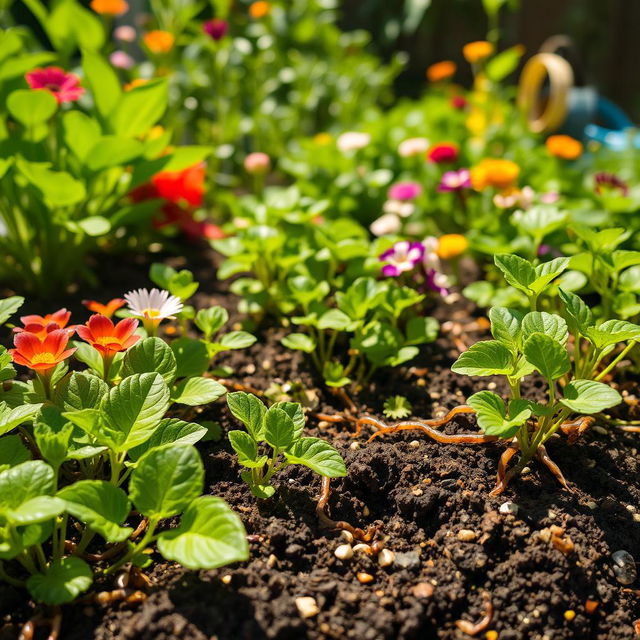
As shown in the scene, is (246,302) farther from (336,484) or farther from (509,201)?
(509,201)

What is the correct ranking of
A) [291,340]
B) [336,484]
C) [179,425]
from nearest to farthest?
[179,425]
[336,484]
[291,340]

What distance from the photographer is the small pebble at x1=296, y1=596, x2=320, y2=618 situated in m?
1.02

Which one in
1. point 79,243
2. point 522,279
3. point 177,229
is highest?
point 522,279

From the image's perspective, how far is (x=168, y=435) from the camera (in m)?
1.12

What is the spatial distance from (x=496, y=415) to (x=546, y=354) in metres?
0.13

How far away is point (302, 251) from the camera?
5.85ft

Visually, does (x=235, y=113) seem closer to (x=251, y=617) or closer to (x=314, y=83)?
(x=314, y=83)

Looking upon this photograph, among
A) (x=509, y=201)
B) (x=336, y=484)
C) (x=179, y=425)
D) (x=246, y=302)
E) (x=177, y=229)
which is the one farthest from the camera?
(x=177, y=229)

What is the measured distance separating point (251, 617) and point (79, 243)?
1239mm

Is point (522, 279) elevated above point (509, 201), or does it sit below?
above

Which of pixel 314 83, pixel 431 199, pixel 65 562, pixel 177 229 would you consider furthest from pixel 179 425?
pixel 314 83

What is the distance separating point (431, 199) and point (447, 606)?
1586 millimetres

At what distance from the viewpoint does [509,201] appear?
1952 mm

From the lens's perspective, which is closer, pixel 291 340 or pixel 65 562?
pixel 65 562
